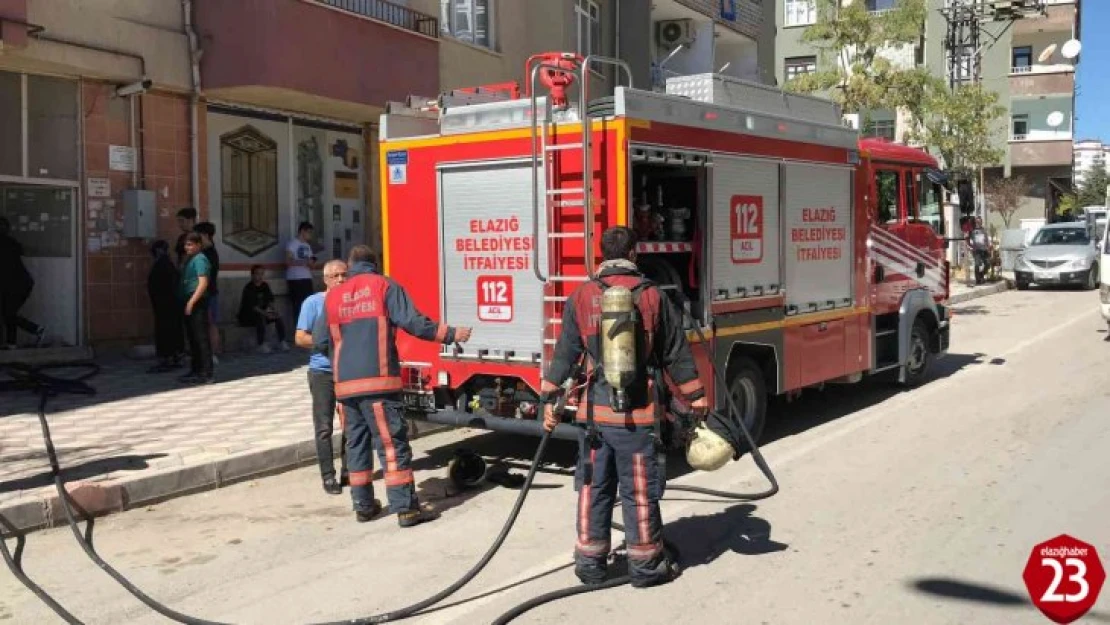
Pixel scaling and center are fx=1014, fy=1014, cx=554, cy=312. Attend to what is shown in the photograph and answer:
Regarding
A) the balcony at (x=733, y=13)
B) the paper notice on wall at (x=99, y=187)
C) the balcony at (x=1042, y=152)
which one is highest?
the balcony at (x=733, y=13)

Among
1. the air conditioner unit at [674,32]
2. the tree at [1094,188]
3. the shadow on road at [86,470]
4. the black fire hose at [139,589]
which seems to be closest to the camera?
the black fire hose at [139,589]

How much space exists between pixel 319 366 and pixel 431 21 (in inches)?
379

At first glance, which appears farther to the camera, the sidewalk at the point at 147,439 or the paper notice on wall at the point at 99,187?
the paper notice on wall at the point at 99,187

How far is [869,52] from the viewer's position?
70.7 ft

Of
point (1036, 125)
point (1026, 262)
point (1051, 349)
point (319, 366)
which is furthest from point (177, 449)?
point (1036, 125)

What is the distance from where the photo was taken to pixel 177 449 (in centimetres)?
783

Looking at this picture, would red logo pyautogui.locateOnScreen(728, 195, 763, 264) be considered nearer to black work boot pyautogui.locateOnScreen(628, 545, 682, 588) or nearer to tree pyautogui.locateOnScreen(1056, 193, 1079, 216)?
black work boot pyautogui.locateOnScreen(628, 545, 682, 588)

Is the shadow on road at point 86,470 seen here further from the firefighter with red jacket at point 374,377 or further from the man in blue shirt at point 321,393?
the firefighter with red jacket at point 374,377

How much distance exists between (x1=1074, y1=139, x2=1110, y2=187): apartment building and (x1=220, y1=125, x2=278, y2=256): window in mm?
70854

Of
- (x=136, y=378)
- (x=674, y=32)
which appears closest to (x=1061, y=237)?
(x=674, y=32)

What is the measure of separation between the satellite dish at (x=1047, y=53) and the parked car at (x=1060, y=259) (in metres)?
20.2

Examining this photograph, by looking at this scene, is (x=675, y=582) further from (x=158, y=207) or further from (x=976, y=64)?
(x=976, y=64)

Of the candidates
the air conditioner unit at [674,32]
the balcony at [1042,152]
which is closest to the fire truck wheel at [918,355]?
the air conditioner unit at [674,32]

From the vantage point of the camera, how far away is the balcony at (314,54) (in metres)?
12.6
